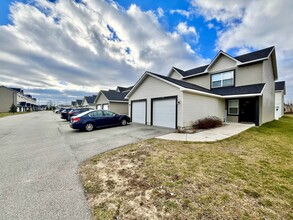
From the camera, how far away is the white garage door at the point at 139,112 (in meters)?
14.3

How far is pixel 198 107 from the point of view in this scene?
1172cm

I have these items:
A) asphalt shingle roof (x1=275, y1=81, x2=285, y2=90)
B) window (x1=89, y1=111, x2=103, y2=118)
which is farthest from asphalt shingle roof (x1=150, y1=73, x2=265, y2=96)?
asphalt shingle roof (x1=275, y1=81, x2=285, y2=90)

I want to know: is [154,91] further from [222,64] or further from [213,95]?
[222,64]

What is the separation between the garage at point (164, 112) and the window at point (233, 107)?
7.66 metres

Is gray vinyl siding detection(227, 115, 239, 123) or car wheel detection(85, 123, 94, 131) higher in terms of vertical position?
gray vinyl siding detection(227, 115, 239, 123)

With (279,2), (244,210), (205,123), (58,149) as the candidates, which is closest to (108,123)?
(58,149)

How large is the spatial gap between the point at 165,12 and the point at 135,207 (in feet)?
46.0

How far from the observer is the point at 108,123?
40.1 feet

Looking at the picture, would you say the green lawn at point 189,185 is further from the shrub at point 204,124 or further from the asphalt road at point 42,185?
the shrub at point 204,124

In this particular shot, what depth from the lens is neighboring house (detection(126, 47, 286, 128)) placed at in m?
11.1

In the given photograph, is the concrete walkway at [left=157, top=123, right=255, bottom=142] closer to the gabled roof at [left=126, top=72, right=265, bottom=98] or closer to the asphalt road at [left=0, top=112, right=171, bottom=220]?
the gabled roof at [left=126, top=72, right=265, bottom=98]

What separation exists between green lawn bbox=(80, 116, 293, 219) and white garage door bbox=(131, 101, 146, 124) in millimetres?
8961

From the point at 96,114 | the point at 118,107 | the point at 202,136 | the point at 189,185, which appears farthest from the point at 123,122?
the point at 189,185

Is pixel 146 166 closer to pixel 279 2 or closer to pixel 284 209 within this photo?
pixel 284 209
